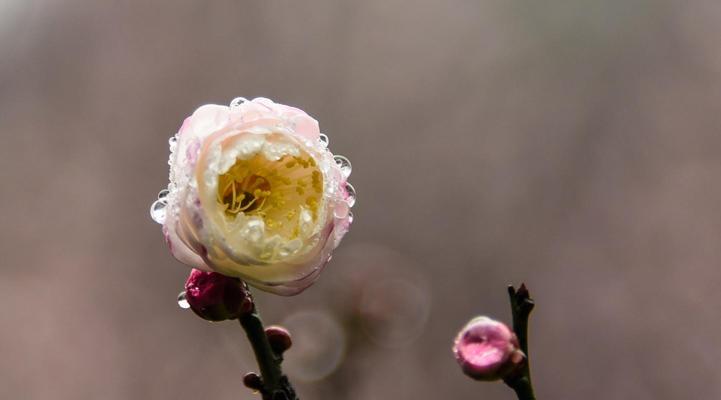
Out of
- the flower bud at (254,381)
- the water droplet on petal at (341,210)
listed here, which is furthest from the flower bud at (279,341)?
the water droplet on petal at (341,210)

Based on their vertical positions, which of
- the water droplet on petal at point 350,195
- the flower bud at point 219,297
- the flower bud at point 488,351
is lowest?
the flower bud at point 488,351

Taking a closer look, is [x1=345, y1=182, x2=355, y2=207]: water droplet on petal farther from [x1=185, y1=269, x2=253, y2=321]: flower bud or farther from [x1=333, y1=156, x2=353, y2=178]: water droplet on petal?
[x1=185, y1=269, x2=253, y2=321]: flower bud

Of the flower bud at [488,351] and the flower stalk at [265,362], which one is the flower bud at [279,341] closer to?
the flower stalk at [265,362]

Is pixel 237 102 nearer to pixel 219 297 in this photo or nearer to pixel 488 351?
pixel 219 297

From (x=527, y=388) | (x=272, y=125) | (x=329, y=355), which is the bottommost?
(x=527, y=388)

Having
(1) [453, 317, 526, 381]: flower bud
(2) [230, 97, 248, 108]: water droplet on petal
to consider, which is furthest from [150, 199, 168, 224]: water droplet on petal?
(1) [453, 317, 526, 381]: flower bud

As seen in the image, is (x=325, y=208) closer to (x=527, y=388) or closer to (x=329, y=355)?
(x=527, y=388)

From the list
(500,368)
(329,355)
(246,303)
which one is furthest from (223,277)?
(329,355)
